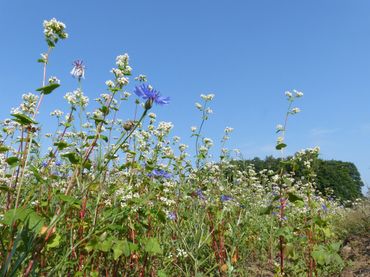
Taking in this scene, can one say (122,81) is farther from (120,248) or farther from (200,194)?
(200,194)

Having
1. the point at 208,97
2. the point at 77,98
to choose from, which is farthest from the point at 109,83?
the point at 208,97

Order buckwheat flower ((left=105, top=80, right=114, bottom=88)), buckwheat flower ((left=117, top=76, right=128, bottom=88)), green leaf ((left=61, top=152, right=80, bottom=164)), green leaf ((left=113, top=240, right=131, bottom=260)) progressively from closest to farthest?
green leaf ((left=61, top=152, right=80, bottom=164)) → green leaf ((left=113, top=240, right=131, bottom=260)) → buckwheat flower ((left=117, top=76, right=128, bottom=88)) → buckwheat flower ((left=105, top=80, right=114, bottom=88))

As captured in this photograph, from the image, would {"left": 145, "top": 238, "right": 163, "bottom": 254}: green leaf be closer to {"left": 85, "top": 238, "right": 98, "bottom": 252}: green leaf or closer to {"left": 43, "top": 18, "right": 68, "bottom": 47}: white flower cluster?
{"left": 85, "top": 238, "right": 98, "bottom": 252}: green leaf

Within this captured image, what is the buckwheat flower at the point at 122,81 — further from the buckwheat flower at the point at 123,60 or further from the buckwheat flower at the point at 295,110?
the buckwheat flower at the point at 295,110

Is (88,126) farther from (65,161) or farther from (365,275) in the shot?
(365,275)

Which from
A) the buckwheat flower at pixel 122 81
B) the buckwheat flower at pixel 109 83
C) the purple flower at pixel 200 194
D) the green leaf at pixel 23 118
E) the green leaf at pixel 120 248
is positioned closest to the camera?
the green leaf at pixel 23 118

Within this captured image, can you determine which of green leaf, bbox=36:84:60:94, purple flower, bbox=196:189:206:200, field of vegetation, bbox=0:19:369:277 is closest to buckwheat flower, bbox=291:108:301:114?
field of vegetation, bbox=0:19:369:277

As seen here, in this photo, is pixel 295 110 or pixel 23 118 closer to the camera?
pixel 23 118

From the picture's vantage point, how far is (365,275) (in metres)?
4.11

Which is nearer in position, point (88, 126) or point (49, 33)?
point (49, 33)

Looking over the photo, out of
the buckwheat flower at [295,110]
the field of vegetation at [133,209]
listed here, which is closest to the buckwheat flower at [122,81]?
the field of vegetation at [133,209]

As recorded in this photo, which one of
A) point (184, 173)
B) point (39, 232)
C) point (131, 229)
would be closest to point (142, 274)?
point (131, 229)

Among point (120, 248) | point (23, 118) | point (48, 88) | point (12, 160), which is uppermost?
point (48, 88)

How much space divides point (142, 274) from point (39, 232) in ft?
3.70
